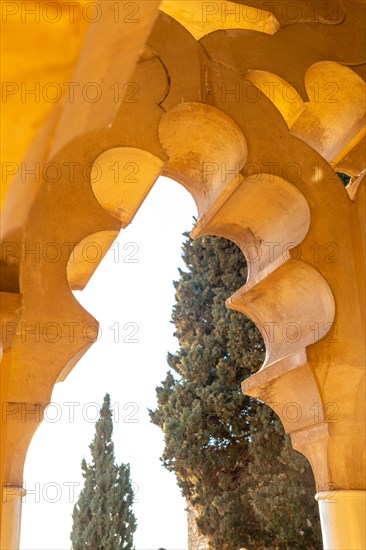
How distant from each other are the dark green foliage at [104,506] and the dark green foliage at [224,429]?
2675 millimetres

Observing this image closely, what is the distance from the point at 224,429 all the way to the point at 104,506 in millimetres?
3854

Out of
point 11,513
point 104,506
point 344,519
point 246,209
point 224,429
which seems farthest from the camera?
point 104,506

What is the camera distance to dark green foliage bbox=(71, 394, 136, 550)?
13305 millimetres

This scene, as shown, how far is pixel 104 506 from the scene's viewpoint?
1361 centimetres

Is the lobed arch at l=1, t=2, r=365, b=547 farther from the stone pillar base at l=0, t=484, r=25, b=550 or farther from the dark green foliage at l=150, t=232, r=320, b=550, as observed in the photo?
the dark green foliage at l=150, t=232, r=320, b=550

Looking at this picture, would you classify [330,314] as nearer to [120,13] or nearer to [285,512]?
[120,13]

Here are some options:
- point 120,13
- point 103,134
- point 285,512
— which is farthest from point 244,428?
point 120,13

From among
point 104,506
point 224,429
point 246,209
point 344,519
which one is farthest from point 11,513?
point 104,506

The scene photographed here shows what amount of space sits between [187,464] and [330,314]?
7.98 meters

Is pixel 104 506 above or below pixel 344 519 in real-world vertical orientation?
above

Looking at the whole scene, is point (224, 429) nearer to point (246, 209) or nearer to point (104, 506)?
point (104, 506)

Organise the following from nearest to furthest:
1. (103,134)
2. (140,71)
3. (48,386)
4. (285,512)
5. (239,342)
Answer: (48,386) < (103,134) < (140,71) < (285,512) < (239,342)

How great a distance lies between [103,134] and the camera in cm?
343

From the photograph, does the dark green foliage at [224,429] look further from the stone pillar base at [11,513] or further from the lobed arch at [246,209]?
the stone pillar base at [11,513]
